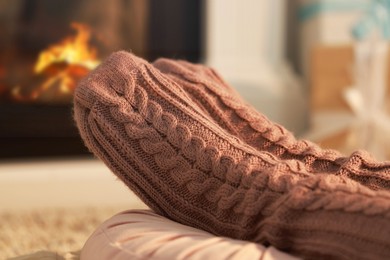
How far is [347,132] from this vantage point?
1.81 meters

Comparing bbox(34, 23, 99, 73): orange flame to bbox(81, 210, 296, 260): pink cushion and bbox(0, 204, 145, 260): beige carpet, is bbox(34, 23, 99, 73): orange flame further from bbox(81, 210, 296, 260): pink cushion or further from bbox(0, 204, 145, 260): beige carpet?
bbox(81, 210, 296, 260): pink cushion

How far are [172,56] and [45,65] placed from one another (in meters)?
0.36

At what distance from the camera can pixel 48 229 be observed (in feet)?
4.36

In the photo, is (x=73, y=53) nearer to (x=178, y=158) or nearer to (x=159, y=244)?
(x=178, y=158)

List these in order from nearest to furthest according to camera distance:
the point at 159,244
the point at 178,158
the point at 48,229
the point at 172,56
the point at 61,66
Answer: the point at 159,244 < the point at 178,158 < the point at 48,229 < the point at 61,66 < the point at 172,56

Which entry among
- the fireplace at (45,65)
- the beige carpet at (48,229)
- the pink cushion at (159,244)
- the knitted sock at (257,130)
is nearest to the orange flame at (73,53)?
the fireplace at (45,65)

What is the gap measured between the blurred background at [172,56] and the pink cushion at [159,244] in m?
0.91

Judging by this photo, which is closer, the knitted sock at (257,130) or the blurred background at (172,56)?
the knitted sock at (257,130)

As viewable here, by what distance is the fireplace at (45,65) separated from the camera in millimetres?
1817

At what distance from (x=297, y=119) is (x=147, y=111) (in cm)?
143

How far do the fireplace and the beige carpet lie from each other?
0.27m

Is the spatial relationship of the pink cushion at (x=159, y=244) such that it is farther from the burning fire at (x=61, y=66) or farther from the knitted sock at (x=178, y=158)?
the burning fire at (x=61, y=66)

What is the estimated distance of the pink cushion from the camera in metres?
0.56

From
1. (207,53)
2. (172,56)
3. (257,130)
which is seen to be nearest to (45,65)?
(172,56)
